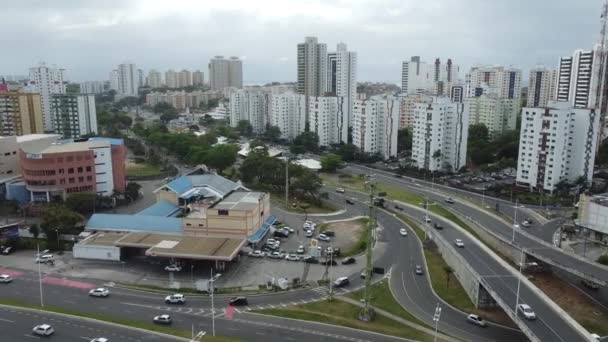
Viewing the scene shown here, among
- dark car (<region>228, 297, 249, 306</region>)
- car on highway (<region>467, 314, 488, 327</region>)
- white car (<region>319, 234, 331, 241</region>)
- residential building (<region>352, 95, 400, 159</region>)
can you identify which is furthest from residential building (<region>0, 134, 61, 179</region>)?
car on highway (<region>467, 314, 488, 327</region>)

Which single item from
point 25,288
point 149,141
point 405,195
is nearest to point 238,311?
point 25,288

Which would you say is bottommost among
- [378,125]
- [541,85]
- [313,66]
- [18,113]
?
[378,125]

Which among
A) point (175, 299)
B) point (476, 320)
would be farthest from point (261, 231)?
point (476, 320)

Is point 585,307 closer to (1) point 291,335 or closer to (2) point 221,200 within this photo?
(1) point 291,335

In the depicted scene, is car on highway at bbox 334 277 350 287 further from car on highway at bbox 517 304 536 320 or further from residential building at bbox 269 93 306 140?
residential building at bbox 269 93 306 140

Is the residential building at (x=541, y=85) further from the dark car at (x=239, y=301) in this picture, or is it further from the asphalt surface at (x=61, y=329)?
the asphalt surface at (x=61, y=329)

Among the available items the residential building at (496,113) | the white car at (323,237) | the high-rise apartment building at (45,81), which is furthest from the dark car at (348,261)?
the high-rise apartment building at (45,81)

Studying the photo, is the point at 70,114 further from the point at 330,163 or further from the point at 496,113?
the point at 496,113
